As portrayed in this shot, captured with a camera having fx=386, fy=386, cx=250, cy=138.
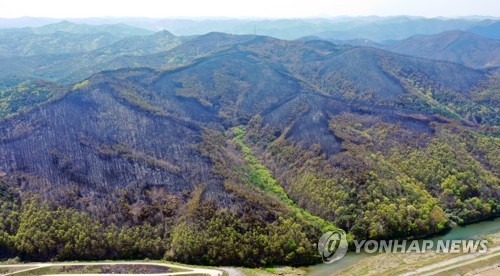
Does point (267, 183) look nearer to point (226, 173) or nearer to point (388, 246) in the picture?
point (226, 173)

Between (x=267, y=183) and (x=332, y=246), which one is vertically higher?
(x=267, y=183)

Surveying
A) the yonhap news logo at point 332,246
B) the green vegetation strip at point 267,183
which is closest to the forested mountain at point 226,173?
the green vegetation strip at point 267,183

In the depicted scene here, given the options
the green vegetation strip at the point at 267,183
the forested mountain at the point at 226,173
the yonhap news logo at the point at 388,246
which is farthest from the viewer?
the green vegetation strip at the point at 267,183

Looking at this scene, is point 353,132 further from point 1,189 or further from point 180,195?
point 1,189

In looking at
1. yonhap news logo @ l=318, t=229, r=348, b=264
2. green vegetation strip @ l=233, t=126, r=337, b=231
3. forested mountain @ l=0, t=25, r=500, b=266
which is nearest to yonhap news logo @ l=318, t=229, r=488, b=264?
yonhap news logo @ l=318, t=229, r=348, b=264

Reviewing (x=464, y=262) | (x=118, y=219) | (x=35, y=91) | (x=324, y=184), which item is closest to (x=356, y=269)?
(x=464, y=262)

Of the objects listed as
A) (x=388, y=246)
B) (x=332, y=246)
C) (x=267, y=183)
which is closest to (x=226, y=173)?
(x=267, y=183)

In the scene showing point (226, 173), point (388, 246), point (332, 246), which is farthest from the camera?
point (226, 173)

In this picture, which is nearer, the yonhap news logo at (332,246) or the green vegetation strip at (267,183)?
the yonhap news logo at (332,246)

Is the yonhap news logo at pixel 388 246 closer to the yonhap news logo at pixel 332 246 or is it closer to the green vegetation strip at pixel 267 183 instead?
the yonhap news logo at pixel 332 246

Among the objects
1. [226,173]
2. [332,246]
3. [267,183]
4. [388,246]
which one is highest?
[226,173]
